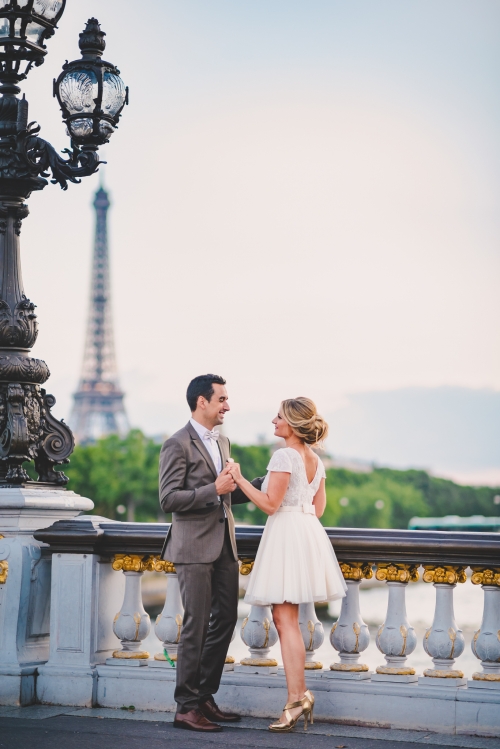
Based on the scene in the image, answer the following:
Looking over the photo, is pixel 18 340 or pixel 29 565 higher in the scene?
pixel 18 340

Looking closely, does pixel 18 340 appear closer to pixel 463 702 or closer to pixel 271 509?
pixel 271 509

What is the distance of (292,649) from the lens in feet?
22.6

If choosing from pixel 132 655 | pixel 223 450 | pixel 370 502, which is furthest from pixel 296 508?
pixel 370 502

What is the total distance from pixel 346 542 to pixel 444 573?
0.61 metres

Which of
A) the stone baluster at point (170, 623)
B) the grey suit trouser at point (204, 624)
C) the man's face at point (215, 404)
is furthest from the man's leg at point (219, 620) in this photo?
the man's face at point (215, 404)

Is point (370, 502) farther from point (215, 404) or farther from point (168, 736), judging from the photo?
point (168, 736)

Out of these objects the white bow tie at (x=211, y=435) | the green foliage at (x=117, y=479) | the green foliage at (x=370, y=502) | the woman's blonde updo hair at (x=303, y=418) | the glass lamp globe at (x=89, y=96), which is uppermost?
the glass lamp globe at (x=89, y=96)

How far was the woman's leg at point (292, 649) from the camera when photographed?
690cm

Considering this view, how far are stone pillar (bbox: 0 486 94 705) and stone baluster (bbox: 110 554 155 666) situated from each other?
0.53 meters

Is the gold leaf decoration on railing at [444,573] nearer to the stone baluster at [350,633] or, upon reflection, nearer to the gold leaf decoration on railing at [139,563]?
the stone baluster at [350,633]

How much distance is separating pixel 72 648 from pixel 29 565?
24.7 inches

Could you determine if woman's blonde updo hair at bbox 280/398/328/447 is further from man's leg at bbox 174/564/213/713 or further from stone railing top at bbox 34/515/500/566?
man's leg at bbox 174/564/213/713

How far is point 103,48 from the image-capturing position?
27.8 ft

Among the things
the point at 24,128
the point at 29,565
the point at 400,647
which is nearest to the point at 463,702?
the point at 400,647
